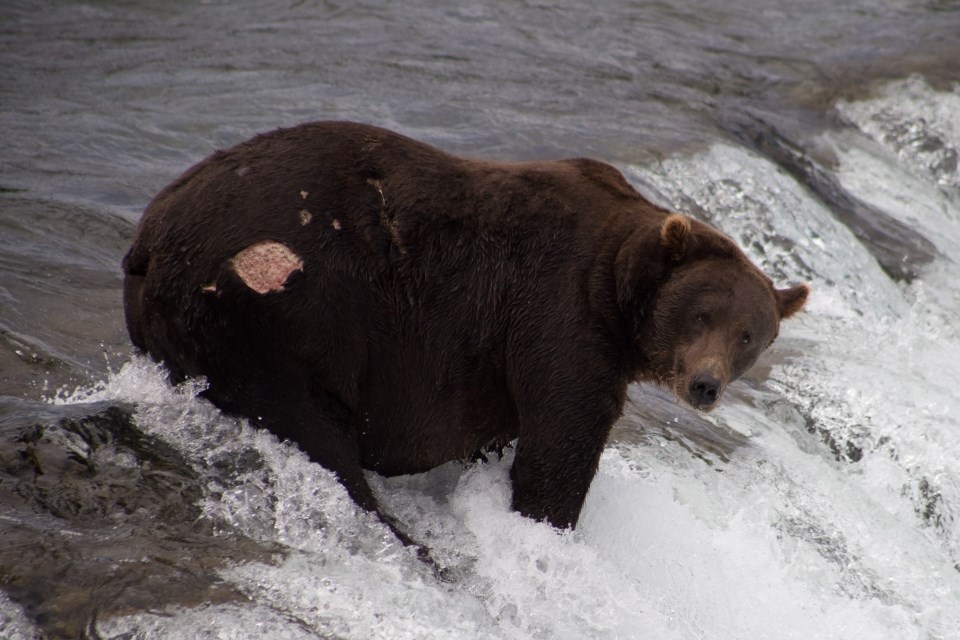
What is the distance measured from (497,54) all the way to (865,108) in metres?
4.68

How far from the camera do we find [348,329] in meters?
5.03

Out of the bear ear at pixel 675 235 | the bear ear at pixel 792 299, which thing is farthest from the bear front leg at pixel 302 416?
the bear ear at pixel 792 299

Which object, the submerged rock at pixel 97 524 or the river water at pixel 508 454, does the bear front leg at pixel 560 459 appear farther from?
the submerged rock at pixel 97 524

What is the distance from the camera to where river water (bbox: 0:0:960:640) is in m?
4.70

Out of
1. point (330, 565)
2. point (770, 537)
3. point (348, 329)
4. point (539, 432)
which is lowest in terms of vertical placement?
point (770, 537)

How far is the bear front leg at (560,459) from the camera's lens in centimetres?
523

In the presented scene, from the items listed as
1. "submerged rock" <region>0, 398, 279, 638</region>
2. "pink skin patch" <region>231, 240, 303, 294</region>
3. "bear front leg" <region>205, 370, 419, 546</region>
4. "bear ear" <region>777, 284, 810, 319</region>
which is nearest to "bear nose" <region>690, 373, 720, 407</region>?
"bear ear" <region>777, 284, 810, 319</region>

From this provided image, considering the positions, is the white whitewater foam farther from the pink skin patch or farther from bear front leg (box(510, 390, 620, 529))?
the pink skin patch

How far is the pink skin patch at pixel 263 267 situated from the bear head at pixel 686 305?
4.73ft

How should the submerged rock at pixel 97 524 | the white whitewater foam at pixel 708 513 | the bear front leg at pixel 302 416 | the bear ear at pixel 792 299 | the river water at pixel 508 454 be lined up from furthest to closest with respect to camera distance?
the bear ear at pixel 792 299
the bear front leg at pixel 302 416
the white whitewater foam at pixel 708 513
the river water at pixel 508 454
the submerged rock at pixel 97 524

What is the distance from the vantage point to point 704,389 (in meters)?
5.20

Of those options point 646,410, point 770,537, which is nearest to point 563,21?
point 646,410

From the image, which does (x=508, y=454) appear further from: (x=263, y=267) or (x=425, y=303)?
(x=263, y=267)

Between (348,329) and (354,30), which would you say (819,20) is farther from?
(348,329)
